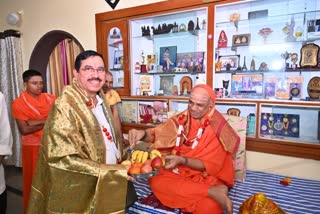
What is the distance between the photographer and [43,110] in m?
2.59

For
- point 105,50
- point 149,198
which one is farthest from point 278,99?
point 105,50

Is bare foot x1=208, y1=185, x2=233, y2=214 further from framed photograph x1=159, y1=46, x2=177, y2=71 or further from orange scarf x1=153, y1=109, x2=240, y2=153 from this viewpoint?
framed photograph x1=159, y1=46, x2=177, y2=71

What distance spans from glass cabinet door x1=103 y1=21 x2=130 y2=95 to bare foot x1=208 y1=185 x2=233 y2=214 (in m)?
1.78

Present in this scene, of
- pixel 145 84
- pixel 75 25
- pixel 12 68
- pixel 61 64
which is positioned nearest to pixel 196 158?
pixel 145 84

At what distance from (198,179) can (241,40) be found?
1575 millimetres

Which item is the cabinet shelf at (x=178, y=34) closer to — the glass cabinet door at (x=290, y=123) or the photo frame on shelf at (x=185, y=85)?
the photo frame on shelf at (x=185, y=85)

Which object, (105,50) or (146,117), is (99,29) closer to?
(105,50)

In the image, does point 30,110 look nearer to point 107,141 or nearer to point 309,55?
point 107,141

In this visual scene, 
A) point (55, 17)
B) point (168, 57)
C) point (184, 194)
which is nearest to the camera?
point (184, 194)

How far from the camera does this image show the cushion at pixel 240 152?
83.5 inches

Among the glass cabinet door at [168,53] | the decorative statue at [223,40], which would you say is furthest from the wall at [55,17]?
the decorative statue at [223,40]

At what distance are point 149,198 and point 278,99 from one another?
1.48m

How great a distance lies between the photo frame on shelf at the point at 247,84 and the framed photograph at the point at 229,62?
4.2 inches

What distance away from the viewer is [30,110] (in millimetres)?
2502
